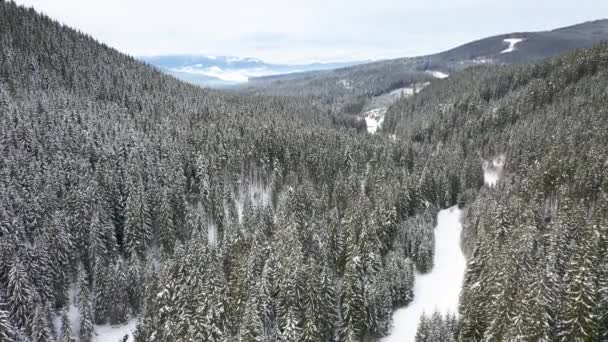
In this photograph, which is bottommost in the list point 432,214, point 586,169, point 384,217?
point 432,214

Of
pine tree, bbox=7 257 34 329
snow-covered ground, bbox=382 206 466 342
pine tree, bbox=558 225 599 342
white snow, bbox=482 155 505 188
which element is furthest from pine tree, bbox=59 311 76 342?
white snow, bbox=482 155 505 188

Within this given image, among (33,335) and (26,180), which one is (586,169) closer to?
(33,335)

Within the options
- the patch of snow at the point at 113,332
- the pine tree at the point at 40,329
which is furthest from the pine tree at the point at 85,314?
the pine tree at the point at 40,329

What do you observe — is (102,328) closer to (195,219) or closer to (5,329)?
(5,329)

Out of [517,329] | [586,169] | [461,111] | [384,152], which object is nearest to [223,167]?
[384,152]

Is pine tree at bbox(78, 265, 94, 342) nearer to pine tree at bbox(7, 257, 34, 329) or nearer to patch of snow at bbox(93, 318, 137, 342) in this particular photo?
patch of snow at bbox(93, 318, 137, 342)

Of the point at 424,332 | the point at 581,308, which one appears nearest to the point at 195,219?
the point at 424,332

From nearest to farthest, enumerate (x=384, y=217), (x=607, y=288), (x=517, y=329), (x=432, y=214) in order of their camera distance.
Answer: (x=517, y=329) < (x=607, y=288) < (x=384, y=217) < (x=432, y=214)
